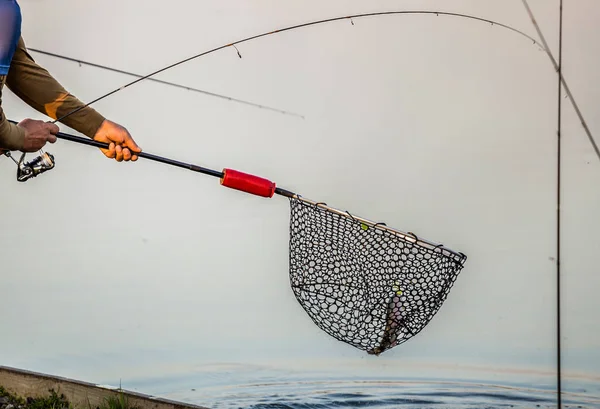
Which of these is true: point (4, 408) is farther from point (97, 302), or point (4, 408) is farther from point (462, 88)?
point (462, 88)

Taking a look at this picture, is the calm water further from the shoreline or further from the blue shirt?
the blue shirt

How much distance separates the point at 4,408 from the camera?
11.2ft

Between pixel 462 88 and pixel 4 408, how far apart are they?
7.99 feet

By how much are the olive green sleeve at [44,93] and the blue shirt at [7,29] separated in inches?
19.6

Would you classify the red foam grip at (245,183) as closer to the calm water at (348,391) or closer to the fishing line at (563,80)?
the calm water at (348,391)

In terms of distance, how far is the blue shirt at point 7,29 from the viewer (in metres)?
2.23

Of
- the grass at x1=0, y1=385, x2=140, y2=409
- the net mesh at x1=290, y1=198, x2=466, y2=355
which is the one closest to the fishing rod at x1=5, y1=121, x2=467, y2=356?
the net mesh at x1=290, y1=198, x2=466, y2=355

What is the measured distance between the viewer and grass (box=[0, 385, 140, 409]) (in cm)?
323

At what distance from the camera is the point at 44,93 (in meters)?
2.83

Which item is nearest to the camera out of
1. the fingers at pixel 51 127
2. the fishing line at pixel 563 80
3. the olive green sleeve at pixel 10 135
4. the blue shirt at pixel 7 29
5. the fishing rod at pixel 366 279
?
the blue shirt at pixel 7 29

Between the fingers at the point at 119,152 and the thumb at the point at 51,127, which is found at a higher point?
the thumb at the point at 51,127

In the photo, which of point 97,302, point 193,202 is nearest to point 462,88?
point 193,202

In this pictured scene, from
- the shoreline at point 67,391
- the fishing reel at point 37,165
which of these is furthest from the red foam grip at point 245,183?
the shoreline at point 67,391

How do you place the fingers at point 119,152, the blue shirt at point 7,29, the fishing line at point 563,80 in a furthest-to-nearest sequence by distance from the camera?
the fishing line at point 563,80 → the fingers at point 119,152 → the blue shirt at point 7,29
